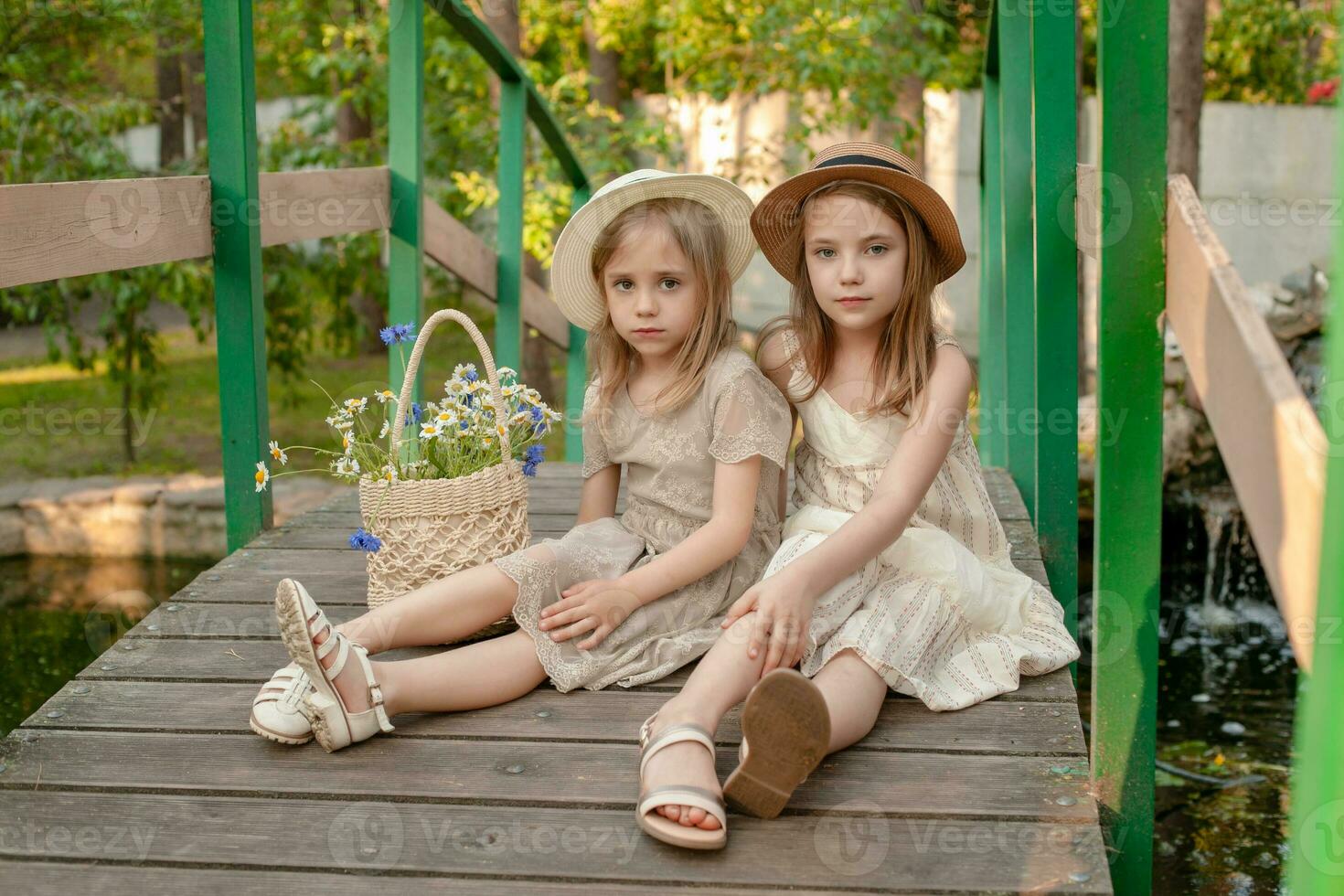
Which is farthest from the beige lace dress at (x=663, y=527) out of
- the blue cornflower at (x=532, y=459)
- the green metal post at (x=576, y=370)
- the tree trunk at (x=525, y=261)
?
the tree trunk at (x=525, y=261)

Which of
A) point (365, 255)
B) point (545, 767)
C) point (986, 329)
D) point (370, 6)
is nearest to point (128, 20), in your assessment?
point (370, 6)

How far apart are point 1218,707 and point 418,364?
297 cm

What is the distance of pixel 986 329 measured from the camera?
12.2 feet

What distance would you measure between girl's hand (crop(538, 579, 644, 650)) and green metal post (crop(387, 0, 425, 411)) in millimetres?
1230

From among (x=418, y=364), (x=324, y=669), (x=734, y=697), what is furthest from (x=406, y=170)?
(x=734, y=697)

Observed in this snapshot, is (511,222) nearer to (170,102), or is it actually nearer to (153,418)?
(153,418)

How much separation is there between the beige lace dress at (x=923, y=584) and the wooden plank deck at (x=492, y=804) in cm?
6

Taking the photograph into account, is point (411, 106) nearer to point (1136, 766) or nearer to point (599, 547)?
point (599, 547)

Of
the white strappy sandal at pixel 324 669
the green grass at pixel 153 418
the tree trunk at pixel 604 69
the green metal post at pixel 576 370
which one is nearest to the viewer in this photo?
the white strappy sandal at pixel 324 669

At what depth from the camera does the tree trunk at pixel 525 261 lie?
586 centimetres

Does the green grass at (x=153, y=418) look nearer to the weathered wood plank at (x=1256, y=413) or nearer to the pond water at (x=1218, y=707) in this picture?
the pond water at (x=1218, y=707)

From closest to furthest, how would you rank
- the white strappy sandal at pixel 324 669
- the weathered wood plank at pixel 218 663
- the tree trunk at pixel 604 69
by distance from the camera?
the white strappy sandal at pixel 324 669, the weathered wood plank at pixel 218 663, the tree trunk at pixel 604 69

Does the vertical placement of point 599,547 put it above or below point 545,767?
above

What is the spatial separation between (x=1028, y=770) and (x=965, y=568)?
430mm
